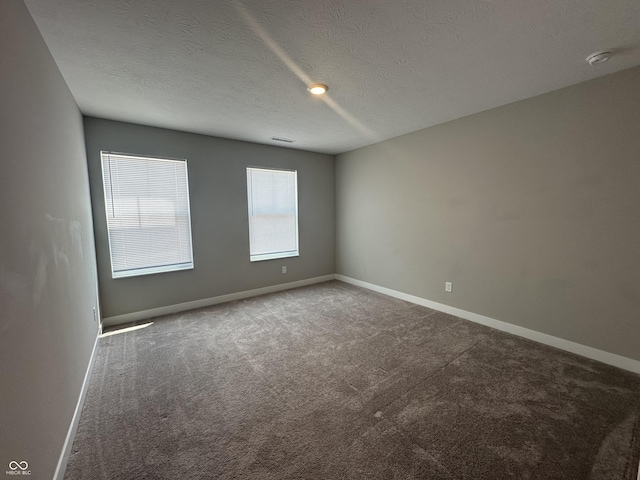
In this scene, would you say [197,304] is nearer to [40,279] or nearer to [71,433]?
[71,433]

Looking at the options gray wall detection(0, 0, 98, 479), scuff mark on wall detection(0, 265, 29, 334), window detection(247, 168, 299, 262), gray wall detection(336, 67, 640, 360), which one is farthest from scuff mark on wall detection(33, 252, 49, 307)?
gray wall detection(336, 67, 640, 360)

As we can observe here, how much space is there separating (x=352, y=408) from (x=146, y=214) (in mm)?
3370

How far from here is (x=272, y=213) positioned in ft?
15.2

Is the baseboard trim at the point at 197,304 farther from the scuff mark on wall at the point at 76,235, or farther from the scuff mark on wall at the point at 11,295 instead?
the scuff mark on wall at the point at 11,295

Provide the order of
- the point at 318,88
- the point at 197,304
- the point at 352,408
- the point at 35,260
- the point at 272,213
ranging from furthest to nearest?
the point at 272,213, the point at 197,304, the point at 318,88, the point at 352,408, the point at 35,260

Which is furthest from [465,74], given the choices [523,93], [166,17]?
[166,17]

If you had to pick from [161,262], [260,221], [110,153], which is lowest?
[161,262]

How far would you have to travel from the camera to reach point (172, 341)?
2887 millimetres

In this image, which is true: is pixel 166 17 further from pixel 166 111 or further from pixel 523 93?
pixel 523 93

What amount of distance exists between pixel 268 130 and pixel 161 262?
2.35 m

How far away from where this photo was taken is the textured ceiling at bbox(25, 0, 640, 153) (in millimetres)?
1507

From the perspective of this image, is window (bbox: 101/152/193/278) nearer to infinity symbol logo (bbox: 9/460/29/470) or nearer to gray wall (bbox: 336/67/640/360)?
infinity symbol logo (bbox: 9/460/29/470)

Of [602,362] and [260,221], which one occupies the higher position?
[260,221]

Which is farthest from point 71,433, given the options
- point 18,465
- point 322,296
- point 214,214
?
point 322,296
